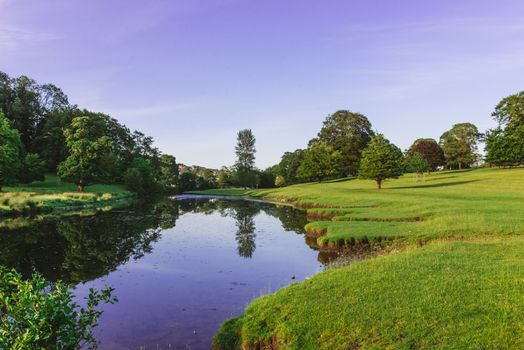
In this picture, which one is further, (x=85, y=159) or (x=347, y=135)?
(x=347, y=135)

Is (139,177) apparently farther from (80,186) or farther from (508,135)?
(508,135)

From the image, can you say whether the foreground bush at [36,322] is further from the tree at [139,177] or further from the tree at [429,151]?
the tree at [429,151]

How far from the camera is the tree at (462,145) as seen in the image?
101850 millimetres

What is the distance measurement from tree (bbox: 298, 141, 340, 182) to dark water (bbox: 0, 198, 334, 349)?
56650 mm

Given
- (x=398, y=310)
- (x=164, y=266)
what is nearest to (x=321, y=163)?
(x=164, y=266)

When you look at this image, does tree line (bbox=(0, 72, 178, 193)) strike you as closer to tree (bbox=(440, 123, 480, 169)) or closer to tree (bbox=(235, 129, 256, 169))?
tree (bbox=(235, 129, 256, 169))

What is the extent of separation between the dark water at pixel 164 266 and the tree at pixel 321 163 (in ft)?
186

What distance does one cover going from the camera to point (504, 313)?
8422mm

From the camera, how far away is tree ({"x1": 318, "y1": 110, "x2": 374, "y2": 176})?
10269cm

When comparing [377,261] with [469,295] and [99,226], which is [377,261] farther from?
[99,226]

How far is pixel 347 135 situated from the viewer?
10600cm

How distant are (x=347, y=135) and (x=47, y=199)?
82.6 metres

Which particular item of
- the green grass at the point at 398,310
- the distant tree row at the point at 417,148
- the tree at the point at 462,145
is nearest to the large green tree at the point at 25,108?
the distant tree row at the point at 417,148

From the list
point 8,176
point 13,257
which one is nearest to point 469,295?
point 13,257
